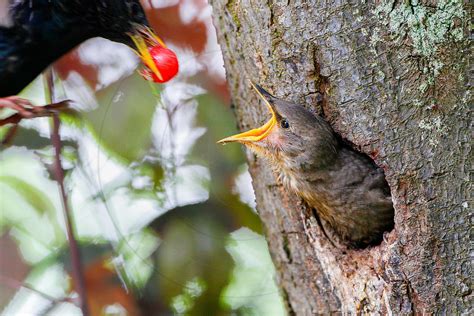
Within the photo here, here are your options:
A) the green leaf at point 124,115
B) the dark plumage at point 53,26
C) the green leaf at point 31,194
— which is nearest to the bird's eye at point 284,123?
the dark plumage at point 53,26

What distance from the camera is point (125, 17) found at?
5.25ft

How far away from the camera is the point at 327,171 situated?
4.42 ft

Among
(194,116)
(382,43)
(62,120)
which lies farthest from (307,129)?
(62,120)

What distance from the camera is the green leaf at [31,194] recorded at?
86.7 inches

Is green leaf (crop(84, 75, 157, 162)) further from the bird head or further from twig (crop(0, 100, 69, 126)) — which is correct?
the bird head

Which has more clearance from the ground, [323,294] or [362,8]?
[362,8]

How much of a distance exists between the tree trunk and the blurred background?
30.6 inches

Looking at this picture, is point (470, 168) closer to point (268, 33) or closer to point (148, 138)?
point (268, 33)

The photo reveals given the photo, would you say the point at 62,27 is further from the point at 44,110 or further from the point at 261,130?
the point at 261,130

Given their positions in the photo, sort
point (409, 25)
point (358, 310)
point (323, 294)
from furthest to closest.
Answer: point (323, 294) < point (358, 310) < point (409, 25)

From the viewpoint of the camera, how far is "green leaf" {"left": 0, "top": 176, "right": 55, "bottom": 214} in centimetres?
220

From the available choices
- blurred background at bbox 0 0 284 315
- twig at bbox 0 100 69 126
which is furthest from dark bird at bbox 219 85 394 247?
blurred background at bbox 0 0 284 315

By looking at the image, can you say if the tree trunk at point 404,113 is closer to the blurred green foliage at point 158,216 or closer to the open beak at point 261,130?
the open beak at point 261,130

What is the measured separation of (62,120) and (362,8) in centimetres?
111
